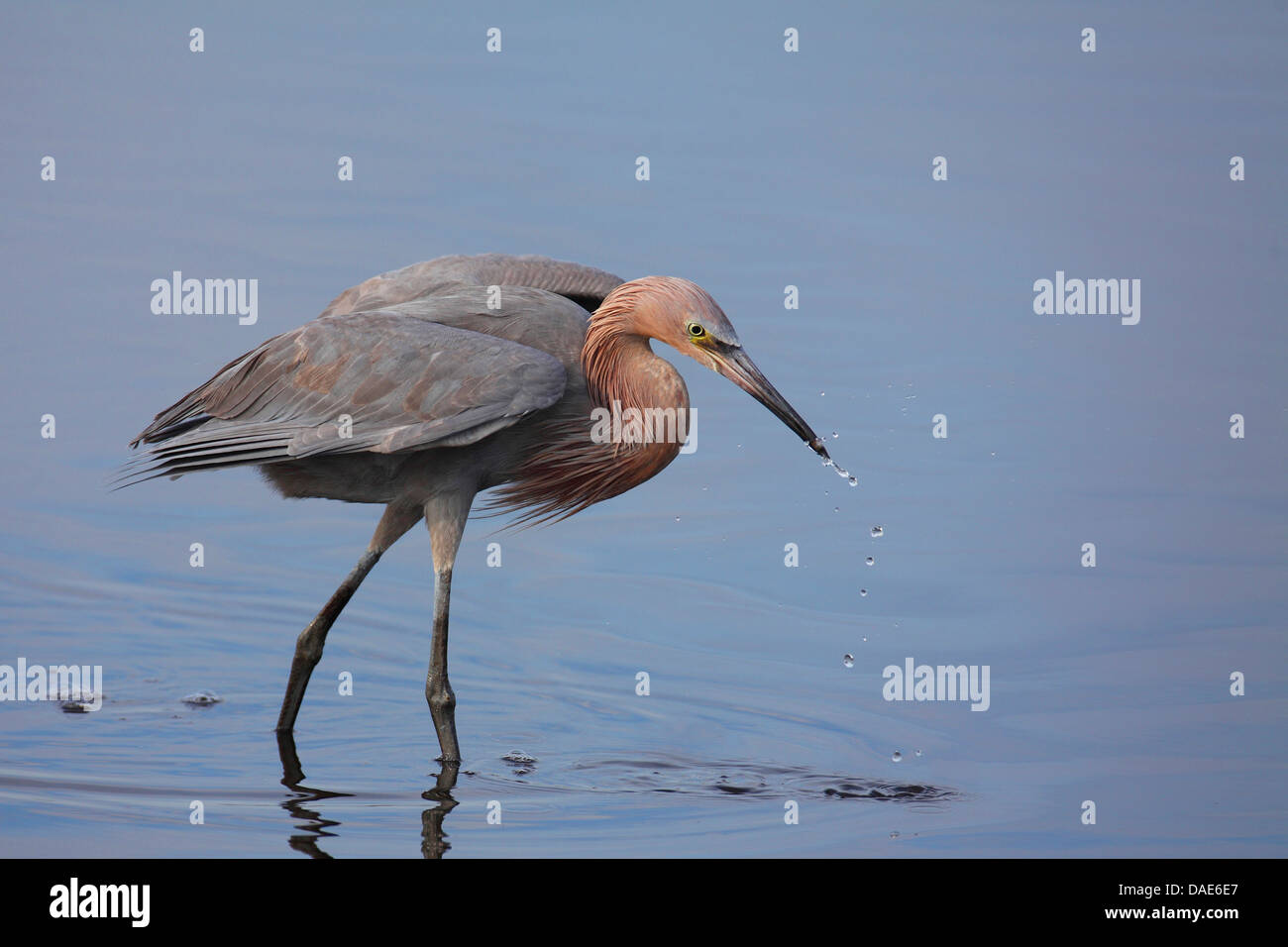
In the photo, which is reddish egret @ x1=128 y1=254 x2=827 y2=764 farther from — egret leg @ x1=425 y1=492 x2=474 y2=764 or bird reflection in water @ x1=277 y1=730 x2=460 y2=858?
bird reflection in water @ x1=277 y1=730 x2=460 y2=858

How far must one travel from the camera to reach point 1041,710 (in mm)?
11219

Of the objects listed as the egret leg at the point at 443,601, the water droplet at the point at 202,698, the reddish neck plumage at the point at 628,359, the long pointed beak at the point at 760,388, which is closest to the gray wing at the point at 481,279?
the reddish neck plumage at the point at 628,359

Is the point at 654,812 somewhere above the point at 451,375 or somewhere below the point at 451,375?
below

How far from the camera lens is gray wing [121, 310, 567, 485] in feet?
31.2

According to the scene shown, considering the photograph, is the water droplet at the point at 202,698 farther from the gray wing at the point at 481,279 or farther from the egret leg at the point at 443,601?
the gray wing at the point at 481,279

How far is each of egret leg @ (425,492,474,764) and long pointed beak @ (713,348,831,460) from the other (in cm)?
143

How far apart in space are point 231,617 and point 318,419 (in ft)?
9.99

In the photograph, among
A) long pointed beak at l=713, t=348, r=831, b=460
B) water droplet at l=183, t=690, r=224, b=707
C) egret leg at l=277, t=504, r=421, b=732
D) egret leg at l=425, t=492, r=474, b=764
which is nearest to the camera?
long pointed beak at l=713, t=348, r=831, b=460

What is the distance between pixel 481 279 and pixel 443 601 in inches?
65.9

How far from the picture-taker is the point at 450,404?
31.2ft

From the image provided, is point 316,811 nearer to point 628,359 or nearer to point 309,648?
point 309,648

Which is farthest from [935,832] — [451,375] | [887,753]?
[451,375]

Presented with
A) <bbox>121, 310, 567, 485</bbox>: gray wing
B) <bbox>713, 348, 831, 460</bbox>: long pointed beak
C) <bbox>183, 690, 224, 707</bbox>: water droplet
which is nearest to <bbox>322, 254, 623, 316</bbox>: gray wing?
<bbox>121, 310, 567, 485</bbox>: gray wing

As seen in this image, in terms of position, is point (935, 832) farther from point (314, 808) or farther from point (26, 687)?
point (26, 687)
